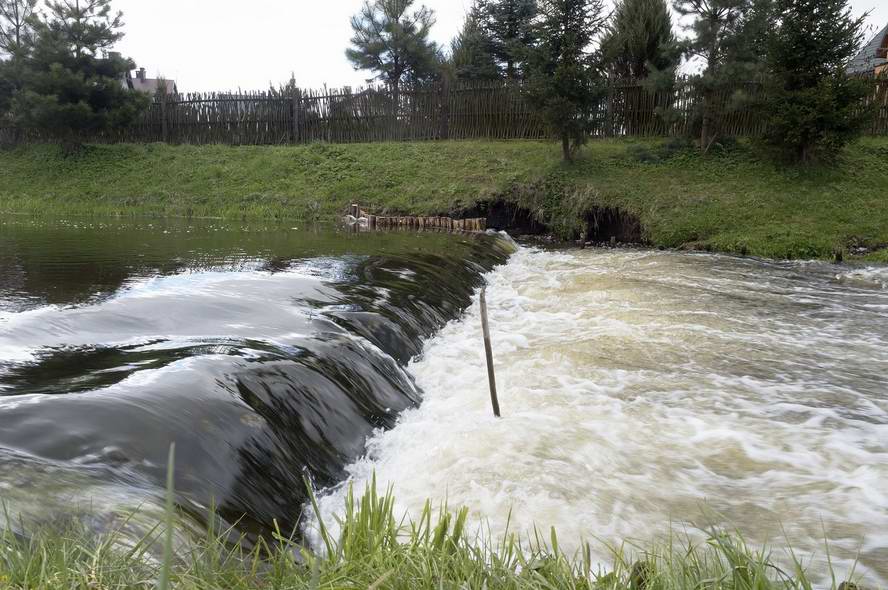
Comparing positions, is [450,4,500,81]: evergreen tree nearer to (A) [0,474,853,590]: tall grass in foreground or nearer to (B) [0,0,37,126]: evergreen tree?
(B) [0,0,37,126]: evergreen tree

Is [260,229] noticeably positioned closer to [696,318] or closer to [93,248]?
[93,248]

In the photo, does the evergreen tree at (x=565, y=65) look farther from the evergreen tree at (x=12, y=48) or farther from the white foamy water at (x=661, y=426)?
the evergreen tree at (x=12, y=48)

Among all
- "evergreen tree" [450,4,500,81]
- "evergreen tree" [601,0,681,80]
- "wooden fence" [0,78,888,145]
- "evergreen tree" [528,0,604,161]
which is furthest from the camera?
"evergreen tree" [450,4,500,81]

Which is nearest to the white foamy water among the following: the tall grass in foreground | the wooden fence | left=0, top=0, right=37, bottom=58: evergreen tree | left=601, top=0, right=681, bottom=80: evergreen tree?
the tall grass in foreground

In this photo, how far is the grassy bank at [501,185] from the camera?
554 inches

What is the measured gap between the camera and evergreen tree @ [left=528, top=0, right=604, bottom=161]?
16328mm

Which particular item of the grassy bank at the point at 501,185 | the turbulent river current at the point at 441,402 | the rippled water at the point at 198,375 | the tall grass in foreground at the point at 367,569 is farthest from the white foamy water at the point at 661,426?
the grassy bank at the point at 501,185

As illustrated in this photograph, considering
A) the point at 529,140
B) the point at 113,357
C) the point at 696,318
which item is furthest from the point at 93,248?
the point at 529,140

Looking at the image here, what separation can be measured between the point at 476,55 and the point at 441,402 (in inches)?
1094

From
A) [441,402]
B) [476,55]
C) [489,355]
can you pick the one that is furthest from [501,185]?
[476,55]

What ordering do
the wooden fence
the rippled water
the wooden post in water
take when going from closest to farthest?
the rippled water → the wooden post in water → the wooden fence

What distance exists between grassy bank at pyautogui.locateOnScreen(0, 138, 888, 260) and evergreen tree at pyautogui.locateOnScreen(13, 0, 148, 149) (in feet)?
4.71

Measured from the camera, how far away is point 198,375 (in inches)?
158

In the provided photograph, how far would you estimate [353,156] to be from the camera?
21.4 meters
